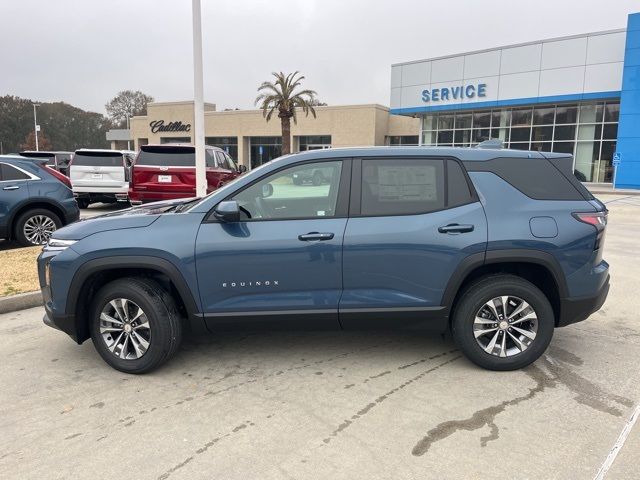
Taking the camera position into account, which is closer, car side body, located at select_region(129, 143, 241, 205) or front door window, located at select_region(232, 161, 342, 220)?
front door window, located at select_region(232, 161, 342, 220)

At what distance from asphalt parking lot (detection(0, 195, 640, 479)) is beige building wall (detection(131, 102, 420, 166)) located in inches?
1570

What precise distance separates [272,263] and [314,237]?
A: 1.21ft

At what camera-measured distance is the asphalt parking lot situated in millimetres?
2844

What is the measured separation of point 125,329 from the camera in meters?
3.96

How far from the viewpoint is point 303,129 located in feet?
158

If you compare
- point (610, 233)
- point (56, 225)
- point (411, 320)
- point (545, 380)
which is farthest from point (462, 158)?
point (610, 233)

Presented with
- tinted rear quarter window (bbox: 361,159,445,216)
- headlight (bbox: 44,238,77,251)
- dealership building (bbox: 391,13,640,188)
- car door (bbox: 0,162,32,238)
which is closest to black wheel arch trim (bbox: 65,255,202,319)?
headlight (bbox: 44,238,77,251)

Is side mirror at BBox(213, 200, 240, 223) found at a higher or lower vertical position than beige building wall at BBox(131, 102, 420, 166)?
lower

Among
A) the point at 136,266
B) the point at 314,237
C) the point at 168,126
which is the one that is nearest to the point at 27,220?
the point at 136,266

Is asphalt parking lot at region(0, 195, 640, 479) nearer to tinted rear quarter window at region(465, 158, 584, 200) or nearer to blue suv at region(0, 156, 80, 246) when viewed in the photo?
tinted rear quarter window at region(465, 158, 584, 200)

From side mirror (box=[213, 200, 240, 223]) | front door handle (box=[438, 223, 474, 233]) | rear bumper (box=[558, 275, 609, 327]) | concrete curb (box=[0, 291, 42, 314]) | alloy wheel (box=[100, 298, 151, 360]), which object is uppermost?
side mirror (box=[213, 200, 240, 223])

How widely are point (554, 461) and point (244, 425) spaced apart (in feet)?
6.07

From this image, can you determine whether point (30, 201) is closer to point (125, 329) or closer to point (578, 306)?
point (125, 329)

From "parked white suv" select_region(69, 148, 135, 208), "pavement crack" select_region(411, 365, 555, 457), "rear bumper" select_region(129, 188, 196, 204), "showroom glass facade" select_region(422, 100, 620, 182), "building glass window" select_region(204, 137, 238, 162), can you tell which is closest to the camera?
"pavement crack" select_region(411, 365, 555, 457)
